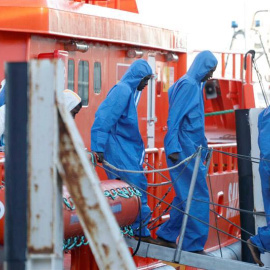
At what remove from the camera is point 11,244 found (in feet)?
9.04

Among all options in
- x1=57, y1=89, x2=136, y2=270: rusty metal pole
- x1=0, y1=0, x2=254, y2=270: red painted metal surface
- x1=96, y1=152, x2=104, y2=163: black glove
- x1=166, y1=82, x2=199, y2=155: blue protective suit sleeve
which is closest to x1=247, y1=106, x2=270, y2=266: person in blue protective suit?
x1=166, y1=82, x2=199, y2=155: blue protective suit sleeve

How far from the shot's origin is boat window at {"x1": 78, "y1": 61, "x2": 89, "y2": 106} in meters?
8.34

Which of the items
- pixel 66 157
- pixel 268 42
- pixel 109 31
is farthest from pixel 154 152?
pixel 268 42

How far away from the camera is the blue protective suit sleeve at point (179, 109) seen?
22.5 feet

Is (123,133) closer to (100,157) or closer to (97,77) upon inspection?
(100,157)

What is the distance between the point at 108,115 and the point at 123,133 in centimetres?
27

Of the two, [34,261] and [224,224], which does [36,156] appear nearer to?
[34,261]

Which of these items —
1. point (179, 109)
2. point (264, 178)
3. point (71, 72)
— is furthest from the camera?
point (71, 72)

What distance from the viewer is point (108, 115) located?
21.8 ft

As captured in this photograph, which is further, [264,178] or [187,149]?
[187,149]

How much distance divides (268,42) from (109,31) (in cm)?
863

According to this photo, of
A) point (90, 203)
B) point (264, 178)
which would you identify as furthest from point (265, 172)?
point (90, 203)

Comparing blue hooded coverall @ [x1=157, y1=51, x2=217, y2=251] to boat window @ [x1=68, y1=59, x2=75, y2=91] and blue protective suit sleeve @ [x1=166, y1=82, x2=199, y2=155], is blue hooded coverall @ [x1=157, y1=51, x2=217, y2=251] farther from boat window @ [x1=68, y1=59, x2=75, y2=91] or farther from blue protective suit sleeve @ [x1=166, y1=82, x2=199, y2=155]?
boat window @ [x1=68, y1=59, x2=75, y2=91]

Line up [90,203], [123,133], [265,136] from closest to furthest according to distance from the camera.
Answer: [90,203], [265,136], [123,133]
